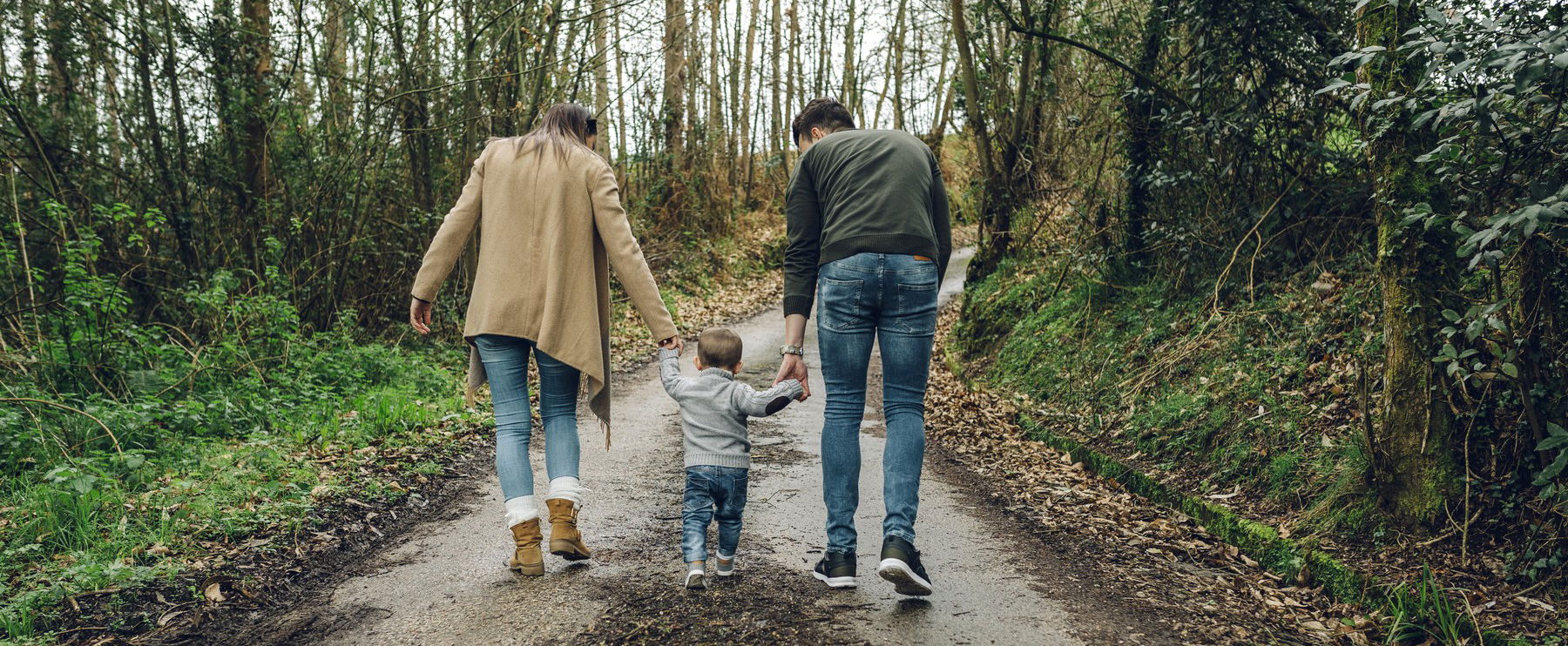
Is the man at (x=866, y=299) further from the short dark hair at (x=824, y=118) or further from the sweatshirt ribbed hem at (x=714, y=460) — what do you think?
the sweatshirt ribbed hem at (x=714, y=460)

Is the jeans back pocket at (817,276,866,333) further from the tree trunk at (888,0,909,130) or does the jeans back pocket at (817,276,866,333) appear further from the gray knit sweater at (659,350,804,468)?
the tree trunk at (888,0,909,130)

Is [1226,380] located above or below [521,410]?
below

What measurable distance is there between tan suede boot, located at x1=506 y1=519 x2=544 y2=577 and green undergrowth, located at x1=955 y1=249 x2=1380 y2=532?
3602mm

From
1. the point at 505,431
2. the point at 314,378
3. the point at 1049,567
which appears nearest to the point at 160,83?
the point at 314,378

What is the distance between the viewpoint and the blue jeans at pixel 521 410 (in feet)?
13.6

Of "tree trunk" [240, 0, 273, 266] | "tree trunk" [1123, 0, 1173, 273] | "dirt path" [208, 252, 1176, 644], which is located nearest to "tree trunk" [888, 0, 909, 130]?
"tree trunk" [1123, 0, 1173, 273]

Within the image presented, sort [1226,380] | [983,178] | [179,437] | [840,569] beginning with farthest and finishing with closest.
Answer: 1. [983,178]
2. [179,437]
3. [1226,380]
4. [840,569]

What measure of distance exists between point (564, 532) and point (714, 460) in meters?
0.77

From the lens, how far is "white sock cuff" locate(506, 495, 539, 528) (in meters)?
4.07

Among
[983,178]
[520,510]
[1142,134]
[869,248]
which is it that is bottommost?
[520,510]

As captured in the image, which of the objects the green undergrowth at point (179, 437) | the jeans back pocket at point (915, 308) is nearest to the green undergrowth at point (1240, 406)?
the jeans back pocket at point (915, 308)

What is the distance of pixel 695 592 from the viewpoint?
385 centimetres

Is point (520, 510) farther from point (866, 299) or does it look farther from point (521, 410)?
point (866, 299)

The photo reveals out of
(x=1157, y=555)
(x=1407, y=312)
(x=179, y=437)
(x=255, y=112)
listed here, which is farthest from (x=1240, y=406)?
(x=255, y=112)
